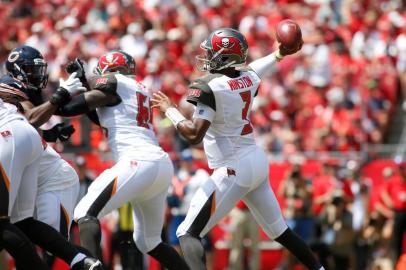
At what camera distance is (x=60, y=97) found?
25.9 ft

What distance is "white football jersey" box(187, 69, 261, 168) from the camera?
309 inches

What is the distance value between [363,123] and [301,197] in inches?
95.2

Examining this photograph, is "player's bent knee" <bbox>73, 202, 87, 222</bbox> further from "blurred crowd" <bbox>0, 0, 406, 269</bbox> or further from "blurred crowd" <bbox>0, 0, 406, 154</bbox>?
"blurred crowd" <bbox>0, 0, 406, 154</bbox>

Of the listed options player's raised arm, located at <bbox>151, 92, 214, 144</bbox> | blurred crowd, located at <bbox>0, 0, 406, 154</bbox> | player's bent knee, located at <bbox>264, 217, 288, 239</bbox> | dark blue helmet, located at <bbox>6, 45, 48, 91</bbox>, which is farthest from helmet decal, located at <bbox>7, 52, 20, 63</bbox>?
blurred crowd, located at <bbox>0, 0, 406, 154</bbox>

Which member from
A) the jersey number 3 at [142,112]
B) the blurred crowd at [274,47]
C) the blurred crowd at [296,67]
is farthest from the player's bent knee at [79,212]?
the blurred crowd at [274,47]

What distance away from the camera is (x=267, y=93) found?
16031 mm

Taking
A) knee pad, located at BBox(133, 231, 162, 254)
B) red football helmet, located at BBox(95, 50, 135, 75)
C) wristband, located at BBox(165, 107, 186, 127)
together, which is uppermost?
red football helmet, located at BBox(95, 50, 135, 75)

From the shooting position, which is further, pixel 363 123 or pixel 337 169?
pixel 363 123

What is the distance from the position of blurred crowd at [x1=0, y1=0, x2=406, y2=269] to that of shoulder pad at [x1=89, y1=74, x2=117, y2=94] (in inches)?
180

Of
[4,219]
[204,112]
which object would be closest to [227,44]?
[204,112]

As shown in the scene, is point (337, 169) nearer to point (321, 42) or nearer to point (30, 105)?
point (321, 42)

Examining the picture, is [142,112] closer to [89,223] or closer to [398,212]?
[89,223]

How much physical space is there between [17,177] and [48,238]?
0.52 metres

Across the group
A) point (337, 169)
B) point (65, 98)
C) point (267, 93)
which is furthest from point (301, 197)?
point (65, 98)
